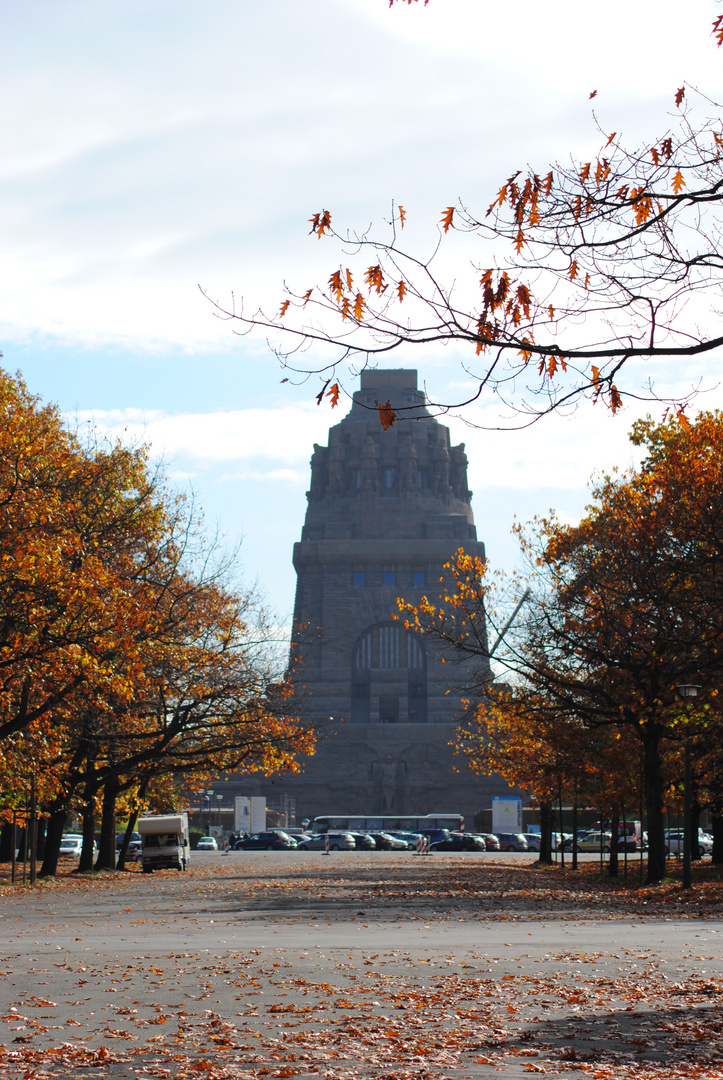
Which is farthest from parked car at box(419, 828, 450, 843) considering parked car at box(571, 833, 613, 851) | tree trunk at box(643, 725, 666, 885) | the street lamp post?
the street lamp post

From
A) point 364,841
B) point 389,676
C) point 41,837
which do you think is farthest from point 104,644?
point 389,676

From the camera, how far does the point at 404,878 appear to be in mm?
37312

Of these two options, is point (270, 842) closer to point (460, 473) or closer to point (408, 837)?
point (408, 837)

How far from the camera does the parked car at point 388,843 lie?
80219 mm

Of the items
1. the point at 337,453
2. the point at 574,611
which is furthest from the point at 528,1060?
the point at 337,453

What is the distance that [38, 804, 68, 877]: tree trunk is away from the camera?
125ft

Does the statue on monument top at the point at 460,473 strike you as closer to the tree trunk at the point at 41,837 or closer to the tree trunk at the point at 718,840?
the tree trunk at the point at 41,837

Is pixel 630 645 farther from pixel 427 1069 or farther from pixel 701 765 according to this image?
pixel 427 1069

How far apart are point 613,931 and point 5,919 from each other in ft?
33.6

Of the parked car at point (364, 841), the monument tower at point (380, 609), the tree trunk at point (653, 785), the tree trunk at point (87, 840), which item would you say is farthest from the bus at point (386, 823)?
the tree trunk at point (653, 785)

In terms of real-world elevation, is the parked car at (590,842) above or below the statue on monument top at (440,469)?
below

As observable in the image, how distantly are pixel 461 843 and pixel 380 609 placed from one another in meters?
32.6

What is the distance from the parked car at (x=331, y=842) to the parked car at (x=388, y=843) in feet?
5.61

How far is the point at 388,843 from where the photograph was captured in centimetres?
8012
